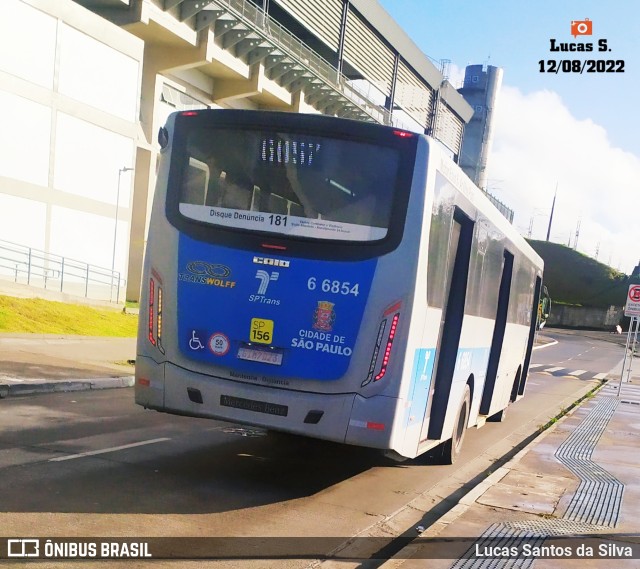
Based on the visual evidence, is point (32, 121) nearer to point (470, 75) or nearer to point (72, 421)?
point (72, 421)

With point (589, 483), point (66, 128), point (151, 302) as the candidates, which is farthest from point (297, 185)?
point (66, 128)

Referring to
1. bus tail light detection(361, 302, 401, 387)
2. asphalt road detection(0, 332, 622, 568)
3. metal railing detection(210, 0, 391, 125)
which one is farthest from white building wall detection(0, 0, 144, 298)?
bus tail light detection(361, 302, 401, 387)

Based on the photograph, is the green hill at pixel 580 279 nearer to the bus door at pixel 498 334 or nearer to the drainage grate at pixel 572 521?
the bus door at pixel 498 334

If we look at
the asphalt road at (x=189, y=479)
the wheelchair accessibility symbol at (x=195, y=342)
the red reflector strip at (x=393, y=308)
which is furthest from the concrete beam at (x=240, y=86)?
the red reflector strip at (x=393, y=308)

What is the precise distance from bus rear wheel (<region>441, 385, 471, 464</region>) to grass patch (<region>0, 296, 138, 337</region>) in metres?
12.7

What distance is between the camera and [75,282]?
2886cm

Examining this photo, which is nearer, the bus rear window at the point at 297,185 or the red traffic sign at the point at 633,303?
the bus rear window at the point at 297,185

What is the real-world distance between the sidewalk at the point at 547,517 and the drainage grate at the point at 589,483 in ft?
0.03

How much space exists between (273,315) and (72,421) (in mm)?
4150

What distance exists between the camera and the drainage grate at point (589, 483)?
768 cm

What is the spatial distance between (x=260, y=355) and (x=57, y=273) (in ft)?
73.9

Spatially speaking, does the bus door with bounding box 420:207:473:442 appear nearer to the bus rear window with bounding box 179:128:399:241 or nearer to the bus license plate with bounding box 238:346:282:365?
the bus rear window with bounding box 179:128:399:241

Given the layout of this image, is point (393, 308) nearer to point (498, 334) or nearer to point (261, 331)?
point (261, 331)

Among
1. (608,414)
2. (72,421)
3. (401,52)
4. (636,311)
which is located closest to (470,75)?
(401,52)
